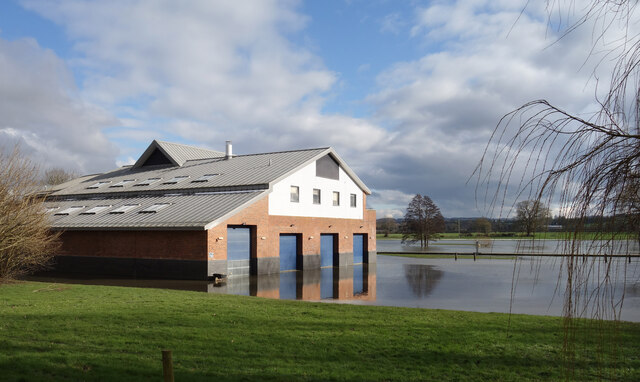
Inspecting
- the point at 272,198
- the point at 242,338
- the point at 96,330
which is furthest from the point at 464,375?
the point at 272,198

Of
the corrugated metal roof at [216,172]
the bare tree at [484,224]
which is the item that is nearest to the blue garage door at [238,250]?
the corrugated metal roof at [216,172]

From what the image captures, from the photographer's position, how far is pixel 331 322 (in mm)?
11562

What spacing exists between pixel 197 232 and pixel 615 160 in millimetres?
23508

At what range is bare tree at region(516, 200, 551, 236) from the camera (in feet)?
10.2

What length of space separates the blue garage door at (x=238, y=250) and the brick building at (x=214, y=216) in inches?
2.1

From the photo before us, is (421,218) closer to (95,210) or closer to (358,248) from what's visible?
(358,248)

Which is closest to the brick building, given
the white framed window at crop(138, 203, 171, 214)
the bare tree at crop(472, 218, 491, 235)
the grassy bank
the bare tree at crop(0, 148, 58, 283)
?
the white framed window at crop(138, 203, 171, 214)

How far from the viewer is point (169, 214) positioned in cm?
2709

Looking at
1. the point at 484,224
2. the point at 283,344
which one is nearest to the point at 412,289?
the point at 283,344

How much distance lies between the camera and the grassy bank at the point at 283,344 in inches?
299

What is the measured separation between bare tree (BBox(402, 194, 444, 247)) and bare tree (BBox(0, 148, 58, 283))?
213 feet

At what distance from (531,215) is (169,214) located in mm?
25617

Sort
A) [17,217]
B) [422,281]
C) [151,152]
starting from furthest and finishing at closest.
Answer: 1. [151,152]
2. [422,281]
3. [17,217]

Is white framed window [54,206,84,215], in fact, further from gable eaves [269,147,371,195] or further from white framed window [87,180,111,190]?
gable eaves [269,147,371,195]
